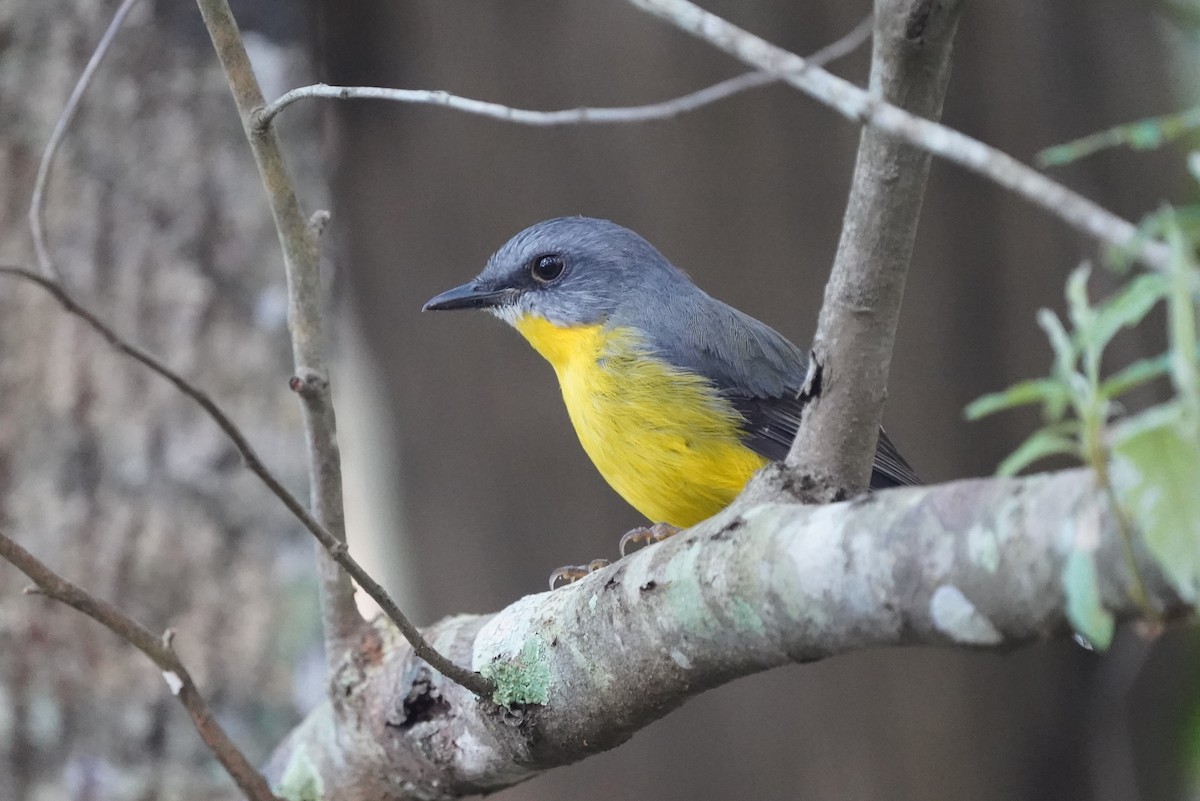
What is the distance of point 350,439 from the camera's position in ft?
19.1

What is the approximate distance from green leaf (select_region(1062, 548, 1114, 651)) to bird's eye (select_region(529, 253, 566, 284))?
2.95m

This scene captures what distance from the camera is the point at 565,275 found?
13.5 ft

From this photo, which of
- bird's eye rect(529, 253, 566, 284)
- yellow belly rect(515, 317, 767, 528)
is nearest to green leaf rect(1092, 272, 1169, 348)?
yellow belly rect(515, 317, 767, 528)

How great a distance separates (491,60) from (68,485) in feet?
7.58

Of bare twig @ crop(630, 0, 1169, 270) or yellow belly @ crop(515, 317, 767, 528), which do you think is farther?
yellow belly @ crop(515, 317, 767, 528)

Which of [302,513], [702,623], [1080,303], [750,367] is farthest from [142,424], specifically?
[1080,303]

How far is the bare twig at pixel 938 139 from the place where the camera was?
1087 mm

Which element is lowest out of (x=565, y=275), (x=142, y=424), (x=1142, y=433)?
(x=1142, y=433)

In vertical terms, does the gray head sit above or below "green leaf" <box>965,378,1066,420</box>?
above

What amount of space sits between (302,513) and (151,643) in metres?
0.84

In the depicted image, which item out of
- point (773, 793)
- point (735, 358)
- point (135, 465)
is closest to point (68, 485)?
point (135, 465)

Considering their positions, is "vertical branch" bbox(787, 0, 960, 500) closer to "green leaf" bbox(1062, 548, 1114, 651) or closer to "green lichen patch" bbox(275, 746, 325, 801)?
"green leaf" bbox(1062, 548, 1114, 651)

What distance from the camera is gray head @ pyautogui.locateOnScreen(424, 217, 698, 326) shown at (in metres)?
4.02

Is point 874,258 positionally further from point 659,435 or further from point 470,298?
point 470,298
